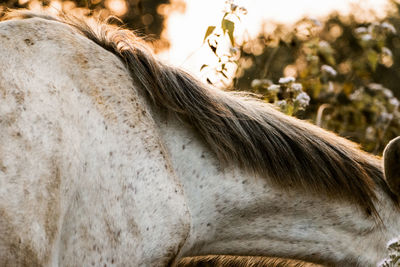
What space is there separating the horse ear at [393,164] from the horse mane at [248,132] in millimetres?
83

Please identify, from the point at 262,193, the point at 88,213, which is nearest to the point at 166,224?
the point at 88,213

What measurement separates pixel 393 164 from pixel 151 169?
1.12m

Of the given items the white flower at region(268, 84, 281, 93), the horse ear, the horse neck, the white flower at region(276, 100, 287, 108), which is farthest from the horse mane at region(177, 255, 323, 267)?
the white flower at region(268, 84, 281, 93)

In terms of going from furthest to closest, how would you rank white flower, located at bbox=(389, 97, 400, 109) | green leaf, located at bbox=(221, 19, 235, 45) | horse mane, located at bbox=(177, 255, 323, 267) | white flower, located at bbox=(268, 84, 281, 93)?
1. white flower, located at bbox=(389, 97, 400, 109)
2. white flower, located at bbox=(268, 84, 281, 93)
3. green leaf, located at bbox=(221, 19, 235, 45)
4. horse mane, located at bbox=(177, 255, 323, 267)

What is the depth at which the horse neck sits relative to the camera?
2807 millimetres

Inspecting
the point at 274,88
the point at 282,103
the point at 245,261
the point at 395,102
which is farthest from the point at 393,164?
the point at 395,102

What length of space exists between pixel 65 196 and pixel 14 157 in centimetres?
24

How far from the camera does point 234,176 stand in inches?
112

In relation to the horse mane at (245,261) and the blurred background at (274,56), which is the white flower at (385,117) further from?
the horse mane at (245,261)

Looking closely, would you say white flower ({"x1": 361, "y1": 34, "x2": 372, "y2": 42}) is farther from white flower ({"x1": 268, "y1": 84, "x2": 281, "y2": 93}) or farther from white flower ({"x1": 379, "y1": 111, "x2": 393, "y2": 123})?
white flower ({"x1": 268, "y1": 84, "x2": 281, "y2": 93})

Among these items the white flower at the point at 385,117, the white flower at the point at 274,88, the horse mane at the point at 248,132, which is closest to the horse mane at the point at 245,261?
the horse mane at the point at 248,132

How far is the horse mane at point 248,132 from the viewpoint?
9.21 ft

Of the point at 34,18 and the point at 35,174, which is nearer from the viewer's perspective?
the point at 35,174

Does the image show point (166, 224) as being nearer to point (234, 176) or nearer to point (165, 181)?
point (165, 181)
